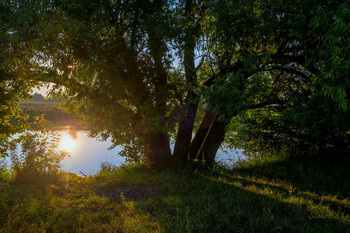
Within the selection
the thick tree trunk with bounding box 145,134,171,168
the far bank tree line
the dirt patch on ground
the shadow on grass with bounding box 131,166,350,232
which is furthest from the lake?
the shadow on grass with bounding box 131,166,350,232

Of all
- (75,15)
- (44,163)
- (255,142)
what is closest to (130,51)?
(75,15)

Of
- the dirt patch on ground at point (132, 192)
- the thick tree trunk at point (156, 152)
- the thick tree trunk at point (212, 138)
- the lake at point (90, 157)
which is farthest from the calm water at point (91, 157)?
the dirt patch on ground at point (132, 192)

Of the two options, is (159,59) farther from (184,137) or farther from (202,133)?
(202,133)

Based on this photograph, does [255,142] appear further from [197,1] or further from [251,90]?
[197,1]

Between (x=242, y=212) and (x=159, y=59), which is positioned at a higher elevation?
(x=159, y=59)

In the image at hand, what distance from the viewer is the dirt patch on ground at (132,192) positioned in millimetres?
6227

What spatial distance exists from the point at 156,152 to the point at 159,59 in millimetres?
3721

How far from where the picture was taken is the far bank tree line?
571cm

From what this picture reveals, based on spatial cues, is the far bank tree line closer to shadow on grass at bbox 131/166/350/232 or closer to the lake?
shadow on grass at bbox 131/166/350/232

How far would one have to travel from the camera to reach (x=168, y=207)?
16.7 ft

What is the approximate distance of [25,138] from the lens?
26.2 feet

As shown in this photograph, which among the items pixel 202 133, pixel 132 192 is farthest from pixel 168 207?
pixel 202 133

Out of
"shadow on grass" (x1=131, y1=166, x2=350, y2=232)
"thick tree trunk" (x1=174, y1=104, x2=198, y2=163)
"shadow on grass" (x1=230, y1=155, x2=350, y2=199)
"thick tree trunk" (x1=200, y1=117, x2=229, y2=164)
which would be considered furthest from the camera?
"thick tree trunk" (x1=200, y1=117, x2=229, y2=164)

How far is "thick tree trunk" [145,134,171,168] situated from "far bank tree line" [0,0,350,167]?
41 mm
